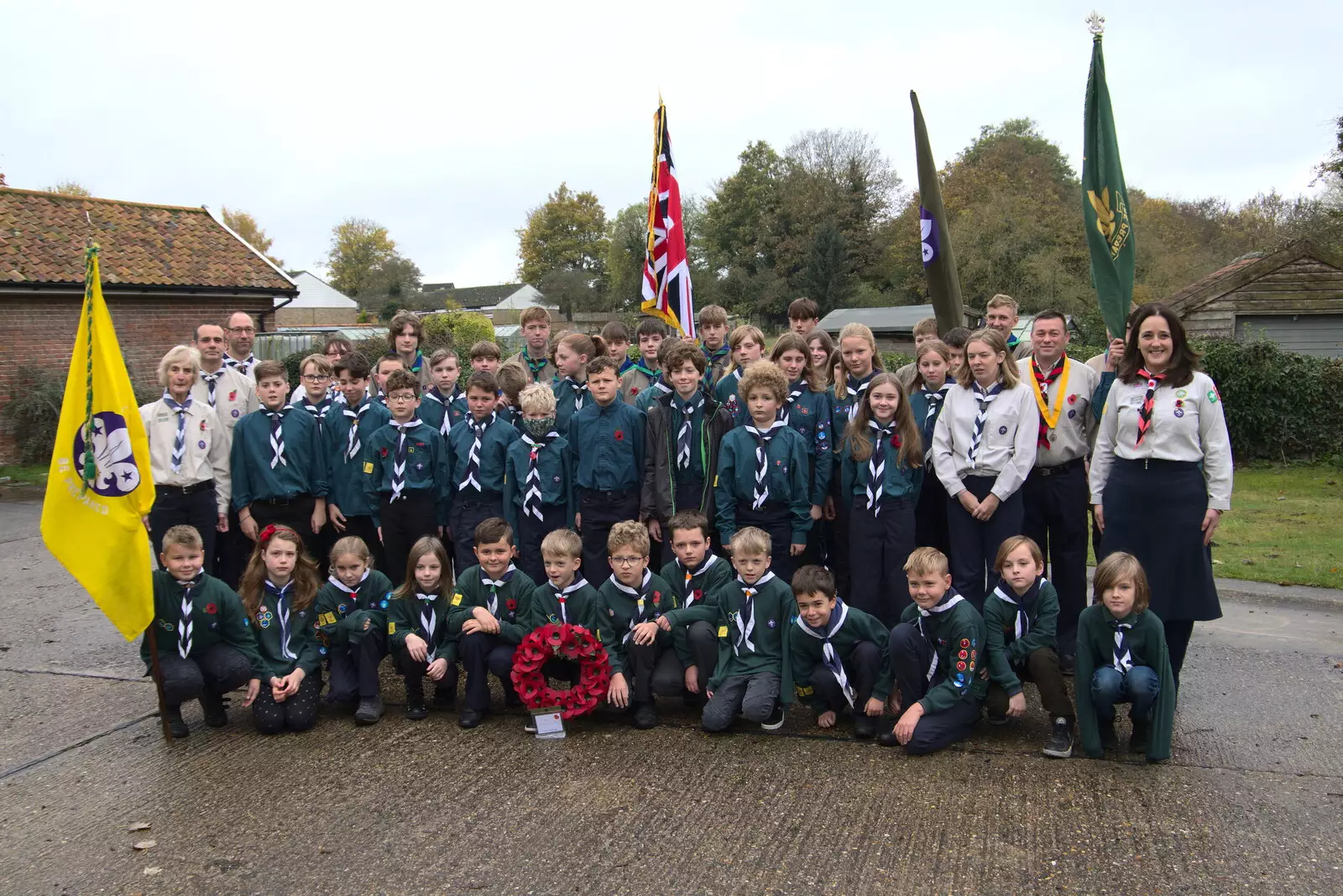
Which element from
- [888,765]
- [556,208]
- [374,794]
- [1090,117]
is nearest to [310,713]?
[374,794]

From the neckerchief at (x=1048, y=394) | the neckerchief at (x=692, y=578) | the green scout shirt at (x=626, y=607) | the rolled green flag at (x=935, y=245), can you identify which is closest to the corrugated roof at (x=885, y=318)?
the rolled green flag at (x=935, y=245)

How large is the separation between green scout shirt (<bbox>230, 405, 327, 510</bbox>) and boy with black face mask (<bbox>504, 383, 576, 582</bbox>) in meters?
1.32

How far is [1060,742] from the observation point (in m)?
4.44

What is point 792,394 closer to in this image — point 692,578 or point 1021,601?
point 692,578

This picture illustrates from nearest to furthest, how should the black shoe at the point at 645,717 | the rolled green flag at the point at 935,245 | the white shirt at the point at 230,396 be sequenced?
the black shoe at the point at 645,717, the white shirt at the point at 230,396, the rolled green flag at the point at 935,245

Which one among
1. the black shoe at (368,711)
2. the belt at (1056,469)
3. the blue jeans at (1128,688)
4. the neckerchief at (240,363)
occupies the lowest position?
the black shoe at (368,711)

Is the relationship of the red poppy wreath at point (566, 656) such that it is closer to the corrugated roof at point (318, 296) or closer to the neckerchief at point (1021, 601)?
the neckerchief at point (1021, 601)

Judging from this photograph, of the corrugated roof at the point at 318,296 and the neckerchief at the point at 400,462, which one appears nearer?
the neckerchief at the point at 400,462

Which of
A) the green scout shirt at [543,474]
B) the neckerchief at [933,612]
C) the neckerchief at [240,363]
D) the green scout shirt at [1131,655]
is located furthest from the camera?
the neckerchief at [240,363]

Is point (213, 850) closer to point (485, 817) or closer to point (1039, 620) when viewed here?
point (485, 817)

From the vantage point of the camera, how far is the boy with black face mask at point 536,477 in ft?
20.0

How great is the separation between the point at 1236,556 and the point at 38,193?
21596 mm

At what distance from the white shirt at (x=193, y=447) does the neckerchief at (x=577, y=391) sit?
220 centimetres

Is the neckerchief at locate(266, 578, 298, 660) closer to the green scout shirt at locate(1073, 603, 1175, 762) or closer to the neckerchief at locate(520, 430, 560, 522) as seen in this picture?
the neckerchief at locate(520, 430, 560, 522)
